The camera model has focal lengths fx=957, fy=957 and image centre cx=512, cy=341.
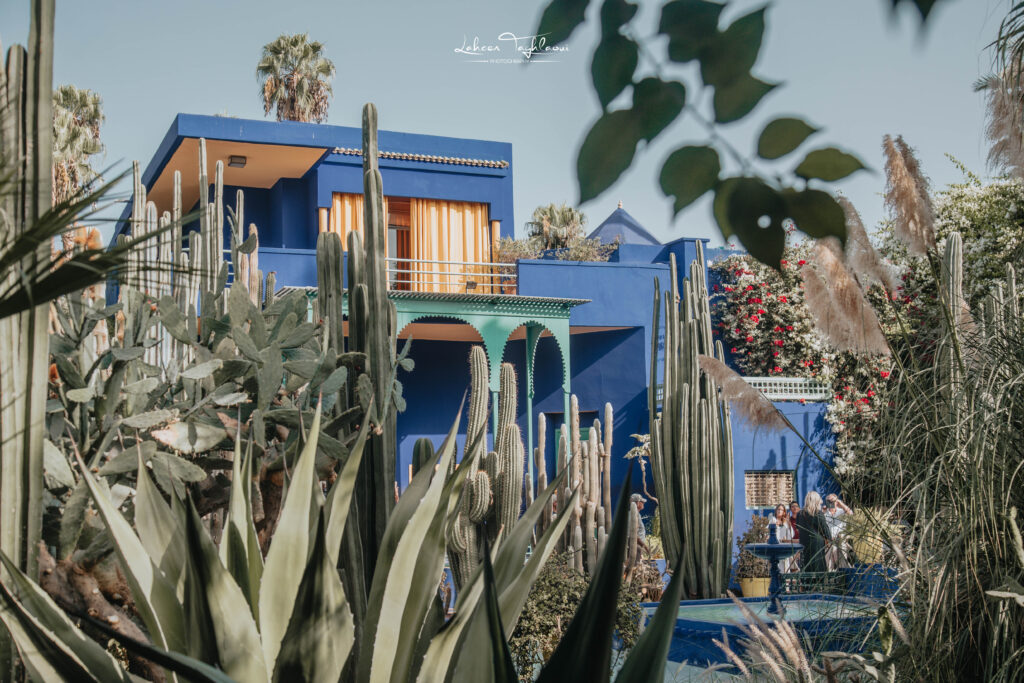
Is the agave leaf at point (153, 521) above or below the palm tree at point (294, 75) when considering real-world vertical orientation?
below

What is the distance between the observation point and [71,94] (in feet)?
69.8

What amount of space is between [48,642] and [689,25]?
157 cm

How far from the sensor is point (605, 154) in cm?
105

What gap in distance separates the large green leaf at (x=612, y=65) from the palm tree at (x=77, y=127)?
1576cm

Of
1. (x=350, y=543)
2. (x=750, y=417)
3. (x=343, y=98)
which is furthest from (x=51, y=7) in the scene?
(x=343, y=98)

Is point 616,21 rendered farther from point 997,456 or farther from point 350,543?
point 997,456

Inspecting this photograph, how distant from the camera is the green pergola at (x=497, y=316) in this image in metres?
15.8

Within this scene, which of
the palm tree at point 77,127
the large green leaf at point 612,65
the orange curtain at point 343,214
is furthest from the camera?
the orange curtain at point 343,214

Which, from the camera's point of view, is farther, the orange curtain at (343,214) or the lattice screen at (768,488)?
the orange curtain at (343,214)

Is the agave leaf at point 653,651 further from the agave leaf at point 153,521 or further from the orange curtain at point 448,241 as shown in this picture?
the orange curtain at point 448,241

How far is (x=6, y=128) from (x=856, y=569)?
3783 mm

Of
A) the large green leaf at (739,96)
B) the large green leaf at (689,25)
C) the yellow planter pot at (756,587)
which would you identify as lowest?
the yellow planter pot at (756,587)

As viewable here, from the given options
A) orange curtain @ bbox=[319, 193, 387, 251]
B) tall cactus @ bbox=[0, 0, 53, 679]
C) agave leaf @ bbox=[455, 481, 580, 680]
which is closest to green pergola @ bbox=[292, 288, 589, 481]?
orange curtain @ bbox=[319, 193, 387, 251]

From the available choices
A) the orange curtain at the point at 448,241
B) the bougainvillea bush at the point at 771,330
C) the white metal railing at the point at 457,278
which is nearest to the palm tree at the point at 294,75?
the orange curtain at the point at 448,241
